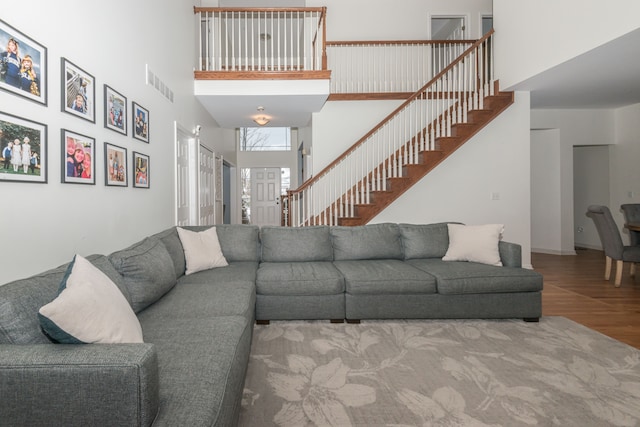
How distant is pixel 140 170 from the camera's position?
3.59 metres

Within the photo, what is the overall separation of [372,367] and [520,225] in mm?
4728

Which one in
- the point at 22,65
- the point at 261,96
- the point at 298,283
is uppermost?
the point at 261,96

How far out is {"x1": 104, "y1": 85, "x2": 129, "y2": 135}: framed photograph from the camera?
9.58 feet

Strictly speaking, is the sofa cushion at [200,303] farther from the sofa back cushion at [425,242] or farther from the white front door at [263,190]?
the white front door at [263,190]

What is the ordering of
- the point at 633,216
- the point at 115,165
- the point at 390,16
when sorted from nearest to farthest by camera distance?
the point at 115,165, the point at 633,216, the point at 390,16

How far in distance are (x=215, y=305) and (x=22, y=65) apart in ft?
5.39

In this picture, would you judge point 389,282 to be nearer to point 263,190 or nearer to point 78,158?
point 78,158

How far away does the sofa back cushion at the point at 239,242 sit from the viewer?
398cm

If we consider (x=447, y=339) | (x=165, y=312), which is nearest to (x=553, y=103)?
(x=447, y=339)

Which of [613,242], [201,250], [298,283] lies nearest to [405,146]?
[613,242]

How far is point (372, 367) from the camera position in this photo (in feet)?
8.20

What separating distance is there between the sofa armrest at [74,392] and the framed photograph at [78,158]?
1.54 m

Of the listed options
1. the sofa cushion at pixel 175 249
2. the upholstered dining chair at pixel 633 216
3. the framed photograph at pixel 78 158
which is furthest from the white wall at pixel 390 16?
the framed photograph at pixel 78 158

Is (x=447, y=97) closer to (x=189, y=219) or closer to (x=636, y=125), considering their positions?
(x=636, y=125)
